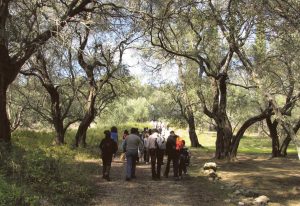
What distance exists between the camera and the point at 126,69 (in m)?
32.8

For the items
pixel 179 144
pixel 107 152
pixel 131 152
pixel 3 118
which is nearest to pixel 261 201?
pixel 179 144

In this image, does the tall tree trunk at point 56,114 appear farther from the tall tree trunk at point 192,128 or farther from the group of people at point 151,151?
the tall tree trunk at point 192,128

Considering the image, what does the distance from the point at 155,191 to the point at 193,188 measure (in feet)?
6.18

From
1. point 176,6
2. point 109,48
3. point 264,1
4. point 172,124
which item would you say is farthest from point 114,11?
point 172,124

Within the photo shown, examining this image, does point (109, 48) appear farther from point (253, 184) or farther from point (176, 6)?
point (253, 184)

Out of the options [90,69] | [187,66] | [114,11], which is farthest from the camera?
A: [187,66]

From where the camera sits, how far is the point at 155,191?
14.7 m

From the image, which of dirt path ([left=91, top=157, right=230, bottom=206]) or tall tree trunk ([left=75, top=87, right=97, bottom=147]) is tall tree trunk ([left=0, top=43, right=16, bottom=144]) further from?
tall tree trunk ([left=75, top=87, right=97, bottom=147])

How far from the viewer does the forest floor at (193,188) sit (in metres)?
13.4

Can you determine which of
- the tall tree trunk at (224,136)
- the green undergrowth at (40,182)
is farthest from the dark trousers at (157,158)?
the tall tree trunk at (224,136)

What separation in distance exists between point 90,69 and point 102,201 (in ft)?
53.7

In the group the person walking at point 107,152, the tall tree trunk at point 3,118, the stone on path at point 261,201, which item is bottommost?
the stone on path at point 261,201

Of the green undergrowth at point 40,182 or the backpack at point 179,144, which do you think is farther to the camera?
the backpack at point 179,144

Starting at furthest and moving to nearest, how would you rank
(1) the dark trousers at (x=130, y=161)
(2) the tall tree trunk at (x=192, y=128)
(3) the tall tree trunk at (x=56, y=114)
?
1. (2) the tall tree trunk at (x=192, y=128)
2. (3) the tall tree trunk at (x=56, y=114)
3. (1) the dark trousers at (x=130, y=161)
